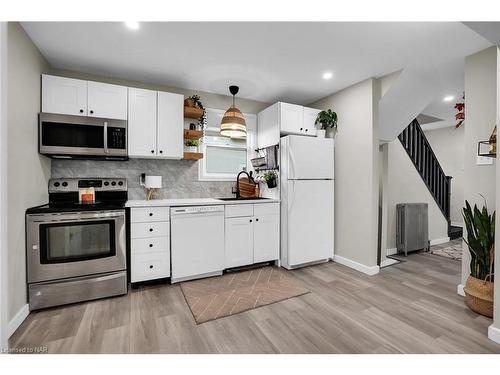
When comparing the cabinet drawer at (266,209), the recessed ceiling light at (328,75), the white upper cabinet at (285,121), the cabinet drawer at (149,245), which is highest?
the recessed ceiling light at (328,75)

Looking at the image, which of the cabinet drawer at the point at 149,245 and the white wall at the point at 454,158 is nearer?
the cabinet drawer at the point at 149,245

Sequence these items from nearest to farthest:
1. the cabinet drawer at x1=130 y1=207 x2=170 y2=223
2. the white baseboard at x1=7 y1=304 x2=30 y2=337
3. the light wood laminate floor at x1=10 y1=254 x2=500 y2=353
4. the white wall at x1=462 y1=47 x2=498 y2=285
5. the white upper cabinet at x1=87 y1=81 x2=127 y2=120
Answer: the light wood laminate floor at x1=10 y1=254 x2=500 y2=353, the white baseboard at x1=7 y1=304 x2=30 y2=337, the white wall at x1=462 y1=47 x2=498 y2=285, the cabinet drawer at x1=130 y1=207 x2=170 y2=223, the white upper cabinet at x1=87 y1=81 x2=127 y2=120

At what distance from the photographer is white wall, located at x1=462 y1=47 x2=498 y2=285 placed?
90.9 inches

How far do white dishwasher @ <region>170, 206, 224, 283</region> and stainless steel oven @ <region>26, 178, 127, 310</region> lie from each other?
54 centimetres

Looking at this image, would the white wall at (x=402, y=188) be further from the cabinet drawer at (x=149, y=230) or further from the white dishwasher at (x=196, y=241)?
the cabinet drawer at (x=149, y=230)

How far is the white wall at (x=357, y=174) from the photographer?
10.1ft

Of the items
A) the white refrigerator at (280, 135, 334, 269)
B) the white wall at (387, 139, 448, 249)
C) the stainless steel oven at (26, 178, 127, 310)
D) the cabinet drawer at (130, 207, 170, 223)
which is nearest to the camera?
the stainless steel oven at (26, 178, 127, 310)

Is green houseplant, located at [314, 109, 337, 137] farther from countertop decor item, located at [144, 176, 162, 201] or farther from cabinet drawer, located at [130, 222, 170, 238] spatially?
cabinet drawer, located at [130, 222, 170, 238]

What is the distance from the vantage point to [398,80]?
2906mm

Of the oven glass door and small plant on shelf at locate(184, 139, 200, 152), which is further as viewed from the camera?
small plant on shelf at locate(184, 139, 200, 152)

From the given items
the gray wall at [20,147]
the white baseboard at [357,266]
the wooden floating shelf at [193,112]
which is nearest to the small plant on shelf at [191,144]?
the wooden floating shelf at [193,112]

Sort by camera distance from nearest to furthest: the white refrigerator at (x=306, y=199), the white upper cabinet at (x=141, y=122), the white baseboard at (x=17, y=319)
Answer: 1. the white baseboard at (x=17, y=319)
2. the white upper cabinet at (x=141, y=122)
3. the white refrigerator at (x=306, y=199)

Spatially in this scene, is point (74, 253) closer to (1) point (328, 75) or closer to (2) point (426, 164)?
(1) point (328, 75)

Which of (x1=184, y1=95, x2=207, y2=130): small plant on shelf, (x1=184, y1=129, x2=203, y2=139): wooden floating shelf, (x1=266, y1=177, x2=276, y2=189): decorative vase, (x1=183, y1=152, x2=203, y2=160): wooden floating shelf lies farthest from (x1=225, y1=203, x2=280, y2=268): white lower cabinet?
(x1=184, y1=95, x2=207, y2=130): small plant on shelf
